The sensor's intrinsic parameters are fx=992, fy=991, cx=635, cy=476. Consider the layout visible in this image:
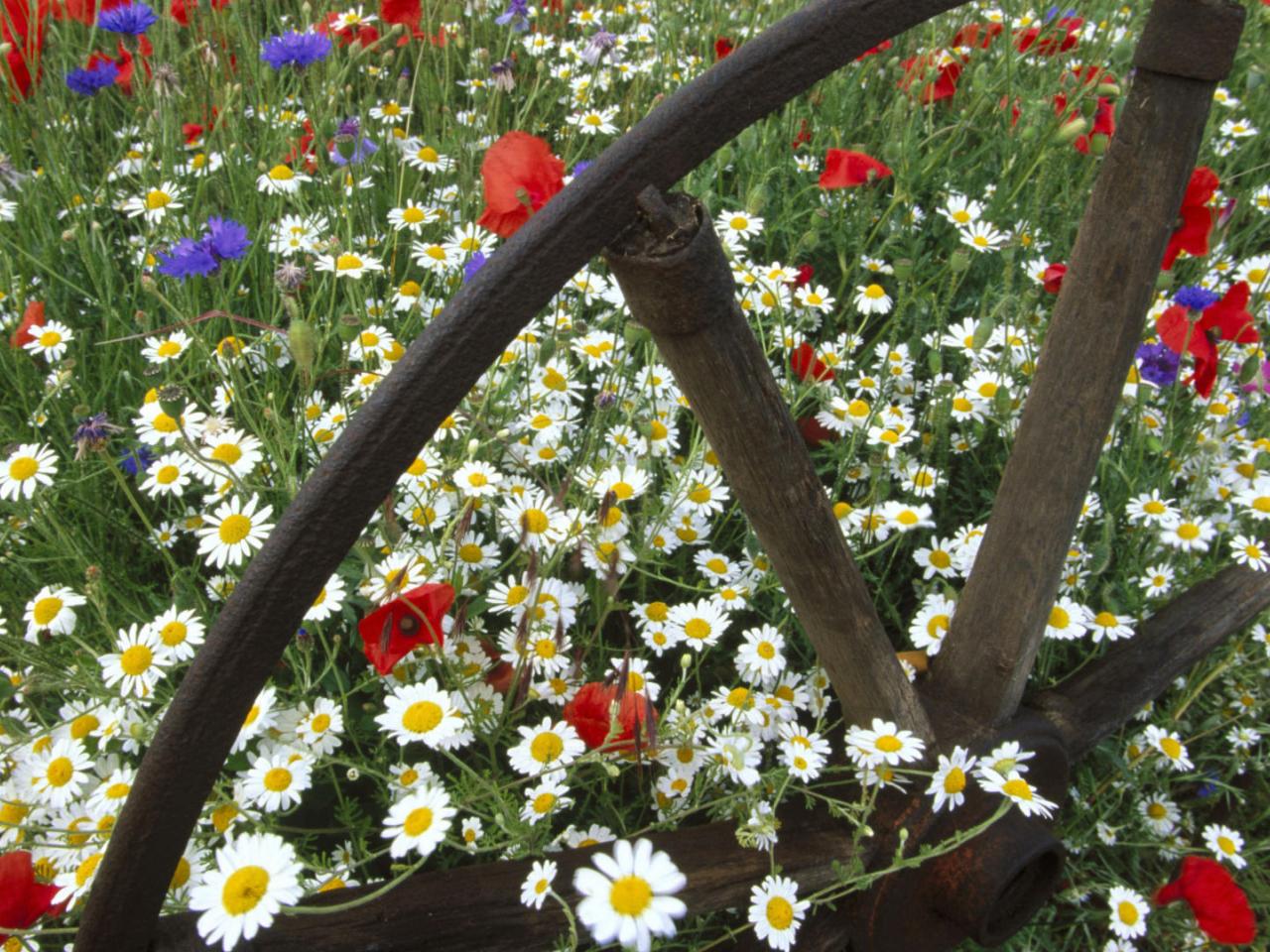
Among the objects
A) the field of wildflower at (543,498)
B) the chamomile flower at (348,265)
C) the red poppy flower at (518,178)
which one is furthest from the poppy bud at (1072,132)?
the chamomile flower at (348,265)

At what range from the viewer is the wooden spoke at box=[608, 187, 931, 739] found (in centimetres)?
61

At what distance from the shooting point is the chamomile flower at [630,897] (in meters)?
0.65

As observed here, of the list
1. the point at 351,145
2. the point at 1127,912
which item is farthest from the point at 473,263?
the point at 1127,912

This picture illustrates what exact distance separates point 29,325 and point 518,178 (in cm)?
71

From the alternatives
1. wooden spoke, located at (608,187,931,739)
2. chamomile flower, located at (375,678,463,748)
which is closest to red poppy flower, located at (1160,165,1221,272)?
wooden spoke, located at (608,187,931,739)

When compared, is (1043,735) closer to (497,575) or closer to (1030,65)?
(497,575)

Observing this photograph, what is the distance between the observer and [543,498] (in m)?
1.17

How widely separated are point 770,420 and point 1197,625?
0.77m

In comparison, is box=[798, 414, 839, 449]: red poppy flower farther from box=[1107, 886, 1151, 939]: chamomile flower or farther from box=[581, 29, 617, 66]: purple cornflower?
box=[581, 29, 617, 66]: purple cornflower

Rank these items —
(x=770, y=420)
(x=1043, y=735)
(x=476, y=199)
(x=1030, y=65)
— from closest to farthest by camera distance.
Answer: (x=770, y=420) < (x=1043, y=735) < (x=476, y=199) < (x=1030, y=65)

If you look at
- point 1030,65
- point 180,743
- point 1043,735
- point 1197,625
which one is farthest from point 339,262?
point 1030,65

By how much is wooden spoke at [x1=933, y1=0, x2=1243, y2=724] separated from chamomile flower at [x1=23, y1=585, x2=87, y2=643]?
897mm

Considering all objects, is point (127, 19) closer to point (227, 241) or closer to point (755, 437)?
point (227, 241)

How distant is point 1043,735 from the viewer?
1050 millimetres
